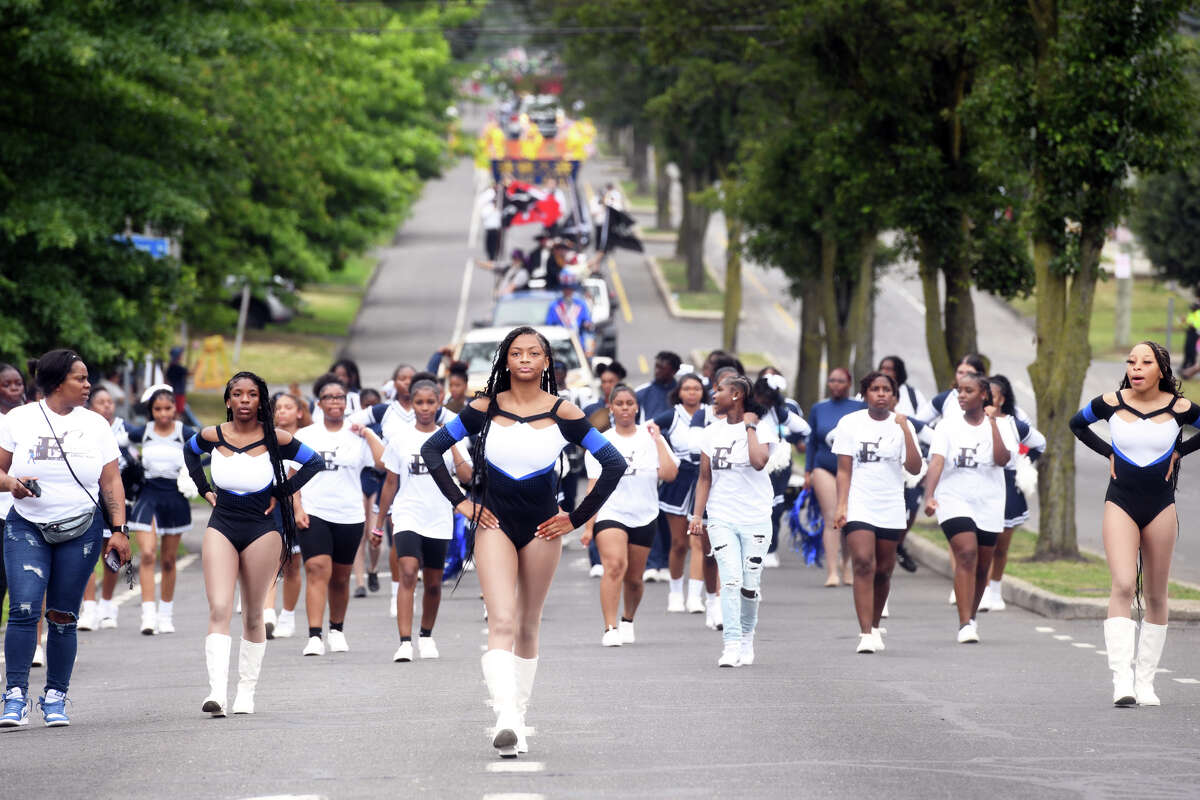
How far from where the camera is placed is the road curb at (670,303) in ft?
169

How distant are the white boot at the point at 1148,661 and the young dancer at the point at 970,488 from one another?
9.59ft

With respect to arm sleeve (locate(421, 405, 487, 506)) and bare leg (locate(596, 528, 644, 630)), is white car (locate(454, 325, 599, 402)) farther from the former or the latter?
arm sleeve (locate(421, 405, 487, 506))

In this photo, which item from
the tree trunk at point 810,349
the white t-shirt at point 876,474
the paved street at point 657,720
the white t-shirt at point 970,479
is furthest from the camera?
the tree trunk at point 810,349

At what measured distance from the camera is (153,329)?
Answer: 76.6ft

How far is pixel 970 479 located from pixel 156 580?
29.3 ft

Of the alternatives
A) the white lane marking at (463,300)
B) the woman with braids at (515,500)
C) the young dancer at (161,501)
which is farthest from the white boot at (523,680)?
the white lane marking at (463,300)

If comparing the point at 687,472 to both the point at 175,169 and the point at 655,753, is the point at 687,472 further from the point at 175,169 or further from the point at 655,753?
the point at 175,169

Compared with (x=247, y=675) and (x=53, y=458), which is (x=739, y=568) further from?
(x=53, y=458)

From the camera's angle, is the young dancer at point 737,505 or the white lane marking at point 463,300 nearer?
the young dancer at point 737,505

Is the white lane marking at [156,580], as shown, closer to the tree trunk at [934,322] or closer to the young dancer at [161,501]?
the young dancer at [161,501]

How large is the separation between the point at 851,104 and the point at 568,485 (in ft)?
25.4

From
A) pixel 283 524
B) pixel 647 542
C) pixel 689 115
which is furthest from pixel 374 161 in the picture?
pixel 283 524

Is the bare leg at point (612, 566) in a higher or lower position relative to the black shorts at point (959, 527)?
lower

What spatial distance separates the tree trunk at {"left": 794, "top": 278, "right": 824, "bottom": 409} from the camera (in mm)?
33219
